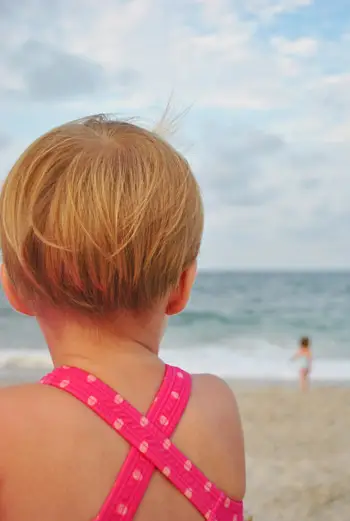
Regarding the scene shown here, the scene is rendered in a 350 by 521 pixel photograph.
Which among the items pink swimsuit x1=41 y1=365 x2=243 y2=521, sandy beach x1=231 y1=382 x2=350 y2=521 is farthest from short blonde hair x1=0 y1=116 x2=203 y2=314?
sandy beach x1=231 y1=382 x2=350 y2=521

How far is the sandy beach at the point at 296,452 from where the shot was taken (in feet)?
11.5

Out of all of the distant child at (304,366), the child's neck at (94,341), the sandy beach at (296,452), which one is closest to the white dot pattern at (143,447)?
the child's neck at (94,341)

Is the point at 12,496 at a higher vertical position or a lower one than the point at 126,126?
lower

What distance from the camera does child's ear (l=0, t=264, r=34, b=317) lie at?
110 cm

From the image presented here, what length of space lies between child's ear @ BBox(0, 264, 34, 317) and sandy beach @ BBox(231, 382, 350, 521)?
252 cm

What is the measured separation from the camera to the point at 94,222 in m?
1.01

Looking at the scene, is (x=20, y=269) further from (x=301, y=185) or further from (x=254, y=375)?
(x=301, y=185)

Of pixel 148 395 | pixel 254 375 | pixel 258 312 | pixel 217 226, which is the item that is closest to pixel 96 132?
pixel 148 395

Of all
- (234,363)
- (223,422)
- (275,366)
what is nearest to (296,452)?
(223,422)

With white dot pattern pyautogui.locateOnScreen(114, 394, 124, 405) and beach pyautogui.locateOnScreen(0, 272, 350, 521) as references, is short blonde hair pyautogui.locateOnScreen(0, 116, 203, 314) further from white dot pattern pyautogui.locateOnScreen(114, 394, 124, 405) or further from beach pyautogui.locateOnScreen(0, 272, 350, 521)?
beach pyautogui.locateOnScreen(0, 272, 350, 521)

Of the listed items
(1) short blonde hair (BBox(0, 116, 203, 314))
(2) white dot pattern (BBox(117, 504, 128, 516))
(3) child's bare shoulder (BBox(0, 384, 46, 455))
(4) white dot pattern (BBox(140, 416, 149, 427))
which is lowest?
(2) white dot pattern (BBox(117, 504, 128, 516))

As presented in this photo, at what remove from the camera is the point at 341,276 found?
25.3m

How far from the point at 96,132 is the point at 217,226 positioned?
16587 millimetres

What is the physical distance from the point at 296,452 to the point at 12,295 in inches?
160
